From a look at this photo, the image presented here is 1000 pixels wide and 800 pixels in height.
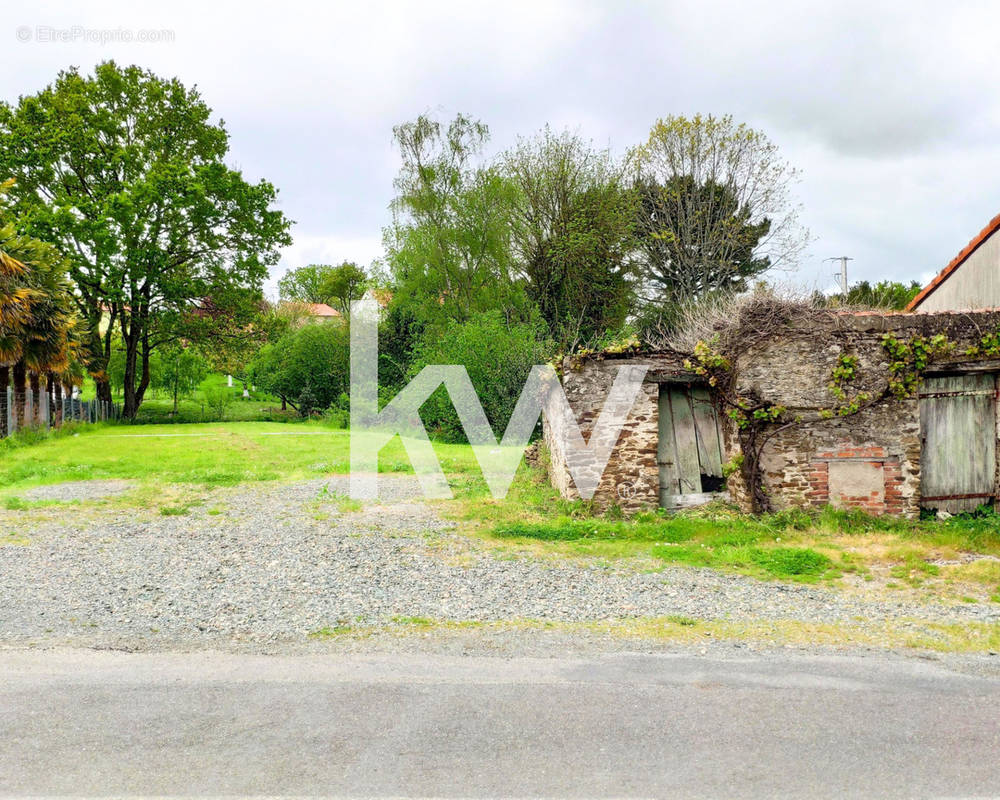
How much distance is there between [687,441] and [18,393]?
2357cm

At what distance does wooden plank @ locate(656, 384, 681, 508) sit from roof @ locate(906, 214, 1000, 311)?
6433 mm

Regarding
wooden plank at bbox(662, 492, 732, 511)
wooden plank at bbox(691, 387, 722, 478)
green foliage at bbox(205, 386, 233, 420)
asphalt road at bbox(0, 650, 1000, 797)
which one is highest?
green foliage at bbox(205, 386, 233, 420)

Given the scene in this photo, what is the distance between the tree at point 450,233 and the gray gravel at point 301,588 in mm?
19491

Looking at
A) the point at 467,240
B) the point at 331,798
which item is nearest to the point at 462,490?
the point at 331,798

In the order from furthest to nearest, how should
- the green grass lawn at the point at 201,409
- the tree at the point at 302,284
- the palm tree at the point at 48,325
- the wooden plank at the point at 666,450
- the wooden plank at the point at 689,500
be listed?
the tree at the point at 302,284
the green grass lawn at the point at 201,409
the palm tree at the point at 48,325
the wooden plank at the point at 666,450
the wooden plank at the point at 689,500

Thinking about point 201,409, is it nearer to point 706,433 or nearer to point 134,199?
point 134,199

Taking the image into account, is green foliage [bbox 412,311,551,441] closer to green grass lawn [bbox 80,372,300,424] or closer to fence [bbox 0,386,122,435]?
green grass lawn [bbox 80,372,300,424]

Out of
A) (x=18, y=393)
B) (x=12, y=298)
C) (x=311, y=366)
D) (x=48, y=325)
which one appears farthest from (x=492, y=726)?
(x=311, y=366)

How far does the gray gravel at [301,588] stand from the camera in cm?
611

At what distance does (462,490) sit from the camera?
13469mm

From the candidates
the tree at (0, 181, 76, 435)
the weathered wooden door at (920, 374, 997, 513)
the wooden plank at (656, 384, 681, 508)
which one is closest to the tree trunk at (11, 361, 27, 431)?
the tree at (0, 181, 76, 435)

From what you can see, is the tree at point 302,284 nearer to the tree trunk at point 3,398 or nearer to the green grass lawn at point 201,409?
the green grass lawn at point 201,409

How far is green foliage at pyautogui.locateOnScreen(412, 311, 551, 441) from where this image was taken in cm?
2381

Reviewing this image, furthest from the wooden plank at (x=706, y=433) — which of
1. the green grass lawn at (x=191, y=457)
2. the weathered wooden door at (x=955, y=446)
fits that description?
the green grass lawn at (x=191, y=457)
